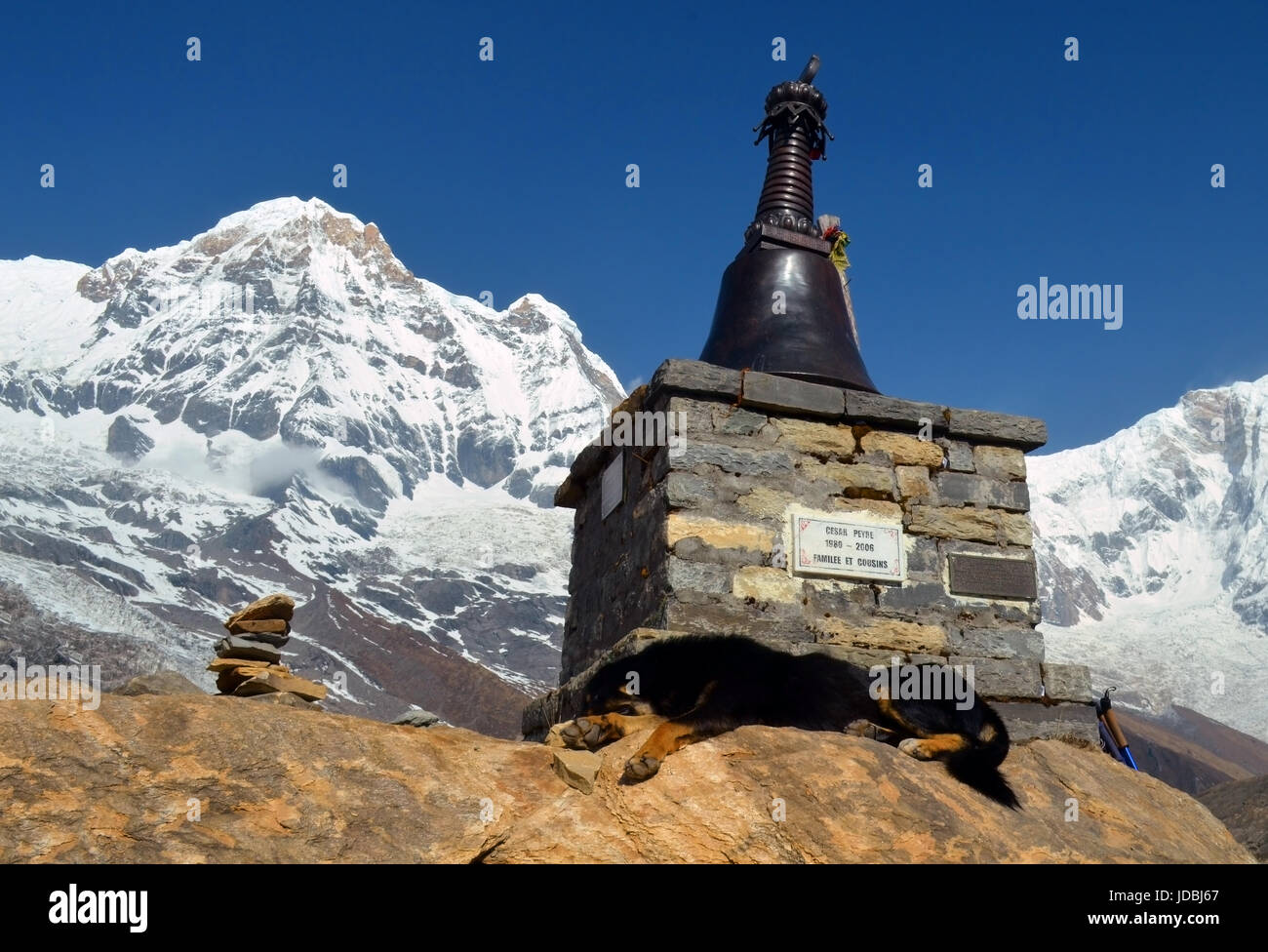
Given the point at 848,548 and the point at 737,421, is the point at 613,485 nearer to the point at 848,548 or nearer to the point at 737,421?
the point at 737,421

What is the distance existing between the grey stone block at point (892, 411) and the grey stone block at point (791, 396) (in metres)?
0.11

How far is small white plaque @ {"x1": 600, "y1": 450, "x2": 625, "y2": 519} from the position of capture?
27.9 ft

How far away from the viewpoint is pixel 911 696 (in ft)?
23.0

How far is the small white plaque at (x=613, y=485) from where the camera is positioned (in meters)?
8.50

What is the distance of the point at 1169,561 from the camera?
169 m

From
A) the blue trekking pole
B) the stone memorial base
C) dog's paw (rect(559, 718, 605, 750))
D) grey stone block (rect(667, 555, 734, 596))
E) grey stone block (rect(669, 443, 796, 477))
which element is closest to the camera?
dog's paw (rect(559, 718, 605, 750))

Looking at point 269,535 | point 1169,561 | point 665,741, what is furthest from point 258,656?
point 1169,561

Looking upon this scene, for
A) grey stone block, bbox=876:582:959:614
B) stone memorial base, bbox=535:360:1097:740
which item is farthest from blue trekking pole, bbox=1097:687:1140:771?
grey stone block, bbox=876:582:959:614

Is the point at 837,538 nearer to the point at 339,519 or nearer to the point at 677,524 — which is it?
the point at 677,524

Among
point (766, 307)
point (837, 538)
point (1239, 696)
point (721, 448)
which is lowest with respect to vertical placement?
point (1239, 696)

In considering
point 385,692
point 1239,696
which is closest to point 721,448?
point 385,692

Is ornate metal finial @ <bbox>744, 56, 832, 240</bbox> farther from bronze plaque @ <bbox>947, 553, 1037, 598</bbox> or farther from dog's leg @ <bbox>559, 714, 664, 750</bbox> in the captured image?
dog's leg @ <bbox>559, 714, 664, 750</bbox>

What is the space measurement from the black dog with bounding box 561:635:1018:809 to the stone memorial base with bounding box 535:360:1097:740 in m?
0.23
